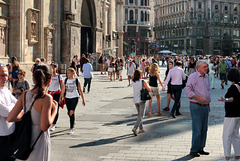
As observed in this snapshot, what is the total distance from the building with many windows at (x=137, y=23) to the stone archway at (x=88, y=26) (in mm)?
55247

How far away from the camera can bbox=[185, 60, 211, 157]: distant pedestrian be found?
752 centimetres

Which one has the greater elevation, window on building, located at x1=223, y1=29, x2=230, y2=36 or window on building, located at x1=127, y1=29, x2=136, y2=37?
window on building, located at x1=223, y1=29, x2=230, y2=36

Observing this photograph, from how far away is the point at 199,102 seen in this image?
7.61 m

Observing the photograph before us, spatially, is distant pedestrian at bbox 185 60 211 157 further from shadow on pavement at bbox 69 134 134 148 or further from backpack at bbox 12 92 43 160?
backpack at bbox 12 92 43 160

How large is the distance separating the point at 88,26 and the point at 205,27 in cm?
7317

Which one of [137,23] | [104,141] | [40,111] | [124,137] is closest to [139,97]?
[124,137]

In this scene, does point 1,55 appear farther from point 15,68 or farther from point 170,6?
point 170,6

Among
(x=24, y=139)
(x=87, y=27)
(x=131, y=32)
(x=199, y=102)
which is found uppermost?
(x=131, y=32)

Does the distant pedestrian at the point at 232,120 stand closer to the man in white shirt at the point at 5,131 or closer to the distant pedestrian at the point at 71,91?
the man in white shirt at the point at 5,131

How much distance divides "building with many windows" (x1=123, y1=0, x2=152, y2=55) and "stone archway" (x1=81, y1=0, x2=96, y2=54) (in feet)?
181

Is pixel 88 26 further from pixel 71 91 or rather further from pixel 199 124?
pixel 199 124

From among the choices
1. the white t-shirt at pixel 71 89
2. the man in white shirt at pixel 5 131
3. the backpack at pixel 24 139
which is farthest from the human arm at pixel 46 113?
the white t-shirt at pixel 71 89

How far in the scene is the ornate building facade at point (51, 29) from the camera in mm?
23594

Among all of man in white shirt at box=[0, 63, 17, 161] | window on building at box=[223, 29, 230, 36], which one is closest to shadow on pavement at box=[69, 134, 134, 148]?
man in white shirt at box=[0, 63, 17, 161]
